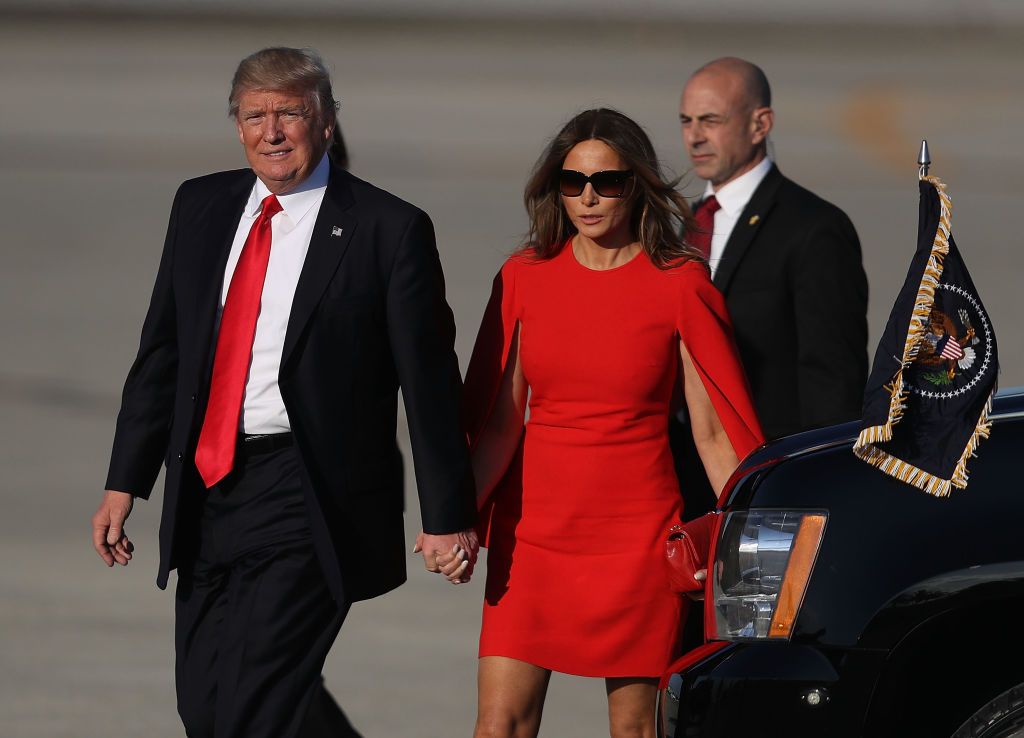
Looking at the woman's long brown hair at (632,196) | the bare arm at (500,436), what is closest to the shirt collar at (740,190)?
the woman's long brown hair at (632,196)

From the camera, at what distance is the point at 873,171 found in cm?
1325

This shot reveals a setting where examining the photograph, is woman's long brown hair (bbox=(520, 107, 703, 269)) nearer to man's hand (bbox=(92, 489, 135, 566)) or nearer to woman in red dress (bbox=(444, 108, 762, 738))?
woman in red dress (bbox=(444, 108, 762, 738))

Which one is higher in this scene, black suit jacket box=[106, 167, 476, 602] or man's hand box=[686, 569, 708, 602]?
black suit jacket box=[106, 167, 476, 602]

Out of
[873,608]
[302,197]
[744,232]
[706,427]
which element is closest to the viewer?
[873,608]

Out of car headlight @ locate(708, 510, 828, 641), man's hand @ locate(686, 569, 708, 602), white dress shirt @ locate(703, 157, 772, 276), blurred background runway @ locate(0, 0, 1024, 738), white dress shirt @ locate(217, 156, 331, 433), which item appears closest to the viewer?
car headlight @ locate(708, 510, 828, 641)

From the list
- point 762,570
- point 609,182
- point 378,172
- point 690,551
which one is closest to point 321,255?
point 609,182

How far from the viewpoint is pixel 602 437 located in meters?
3.97

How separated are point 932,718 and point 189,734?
1.69 m

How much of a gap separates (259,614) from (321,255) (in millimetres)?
803

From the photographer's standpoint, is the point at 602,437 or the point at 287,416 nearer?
the point at 287,416

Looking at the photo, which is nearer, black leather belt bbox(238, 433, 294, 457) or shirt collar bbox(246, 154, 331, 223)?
black leather belt bbox(238, 433, 294, 457)

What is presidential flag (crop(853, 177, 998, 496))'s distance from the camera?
314 centimetres

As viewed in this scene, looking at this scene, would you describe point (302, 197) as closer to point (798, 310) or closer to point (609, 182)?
point (609, 182)

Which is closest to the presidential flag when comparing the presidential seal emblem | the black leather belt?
the presidential seal emblem
